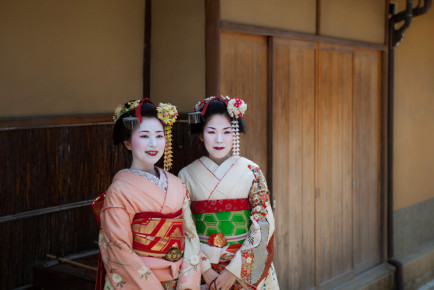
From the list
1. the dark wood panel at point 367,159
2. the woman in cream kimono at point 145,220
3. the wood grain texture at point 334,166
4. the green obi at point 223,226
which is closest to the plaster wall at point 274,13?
the wood grain texture at point 334,166

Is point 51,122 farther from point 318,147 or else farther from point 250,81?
point 318,147

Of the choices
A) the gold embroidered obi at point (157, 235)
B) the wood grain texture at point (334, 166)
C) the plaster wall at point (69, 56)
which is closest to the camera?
the gold embroidered obi at point (157, 235)

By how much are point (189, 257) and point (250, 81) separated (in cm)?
187

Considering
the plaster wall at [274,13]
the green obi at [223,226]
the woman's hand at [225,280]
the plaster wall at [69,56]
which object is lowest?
the woman's hand at [225,280]

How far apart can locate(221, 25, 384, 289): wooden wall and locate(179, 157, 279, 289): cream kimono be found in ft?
2.85

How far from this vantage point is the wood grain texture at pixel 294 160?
17.0ft

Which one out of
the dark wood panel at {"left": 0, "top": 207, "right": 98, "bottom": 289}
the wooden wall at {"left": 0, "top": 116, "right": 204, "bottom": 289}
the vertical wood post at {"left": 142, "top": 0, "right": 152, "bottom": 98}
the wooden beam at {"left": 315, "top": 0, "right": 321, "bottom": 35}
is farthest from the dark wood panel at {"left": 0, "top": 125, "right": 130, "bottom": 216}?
the wooden beam at {"left": 315, "top": 0, "right": 321, "bottom": 35}

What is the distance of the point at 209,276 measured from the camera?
12.5 feet

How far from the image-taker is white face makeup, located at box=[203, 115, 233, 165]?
3.91 metres

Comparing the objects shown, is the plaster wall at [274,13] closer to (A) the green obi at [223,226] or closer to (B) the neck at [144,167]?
(B) the neck at [144,167]

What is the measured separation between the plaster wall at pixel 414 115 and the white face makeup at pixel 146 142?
15.9 ft

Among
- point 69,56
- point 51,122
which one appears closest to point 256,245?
point 51,122

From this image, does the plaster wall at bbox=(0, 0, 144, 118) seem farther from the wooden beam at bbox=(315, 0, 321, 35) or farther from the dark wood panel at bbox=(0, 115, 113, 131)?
the wooden beam at bbox=(315, 0, 321, 35)

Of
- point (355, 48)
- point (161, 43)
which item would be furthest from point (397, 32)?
point (161, 43)
